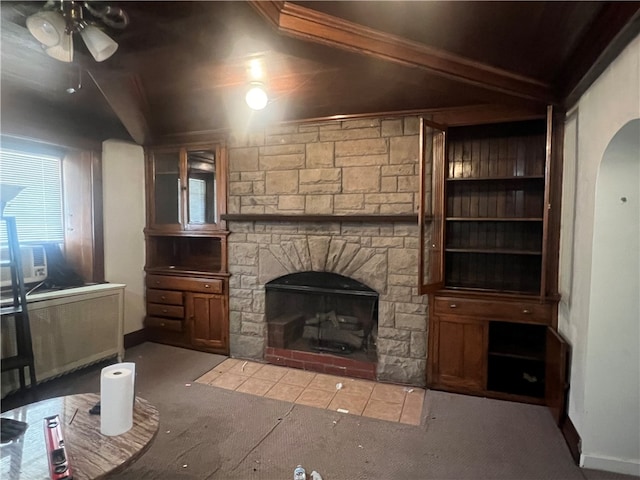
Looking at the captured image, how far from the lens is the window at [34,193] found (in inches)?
118

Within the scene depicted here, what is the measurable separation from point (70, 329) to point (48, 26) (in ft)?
7.85

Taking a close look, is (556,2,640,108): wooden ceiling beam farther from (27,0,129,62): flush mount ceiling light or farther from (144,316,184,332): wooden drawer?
(144,316,184,332): wooden drawer

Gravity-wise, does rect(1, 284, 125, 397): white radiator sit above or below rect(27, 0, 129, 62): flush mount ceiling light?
below

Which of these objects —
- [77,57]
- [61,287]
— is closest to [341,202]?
[77,57]

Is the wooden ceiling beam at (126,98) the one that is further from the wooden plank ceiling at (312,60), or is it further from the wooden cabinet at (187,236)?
the wooden cabinet at (187,236)

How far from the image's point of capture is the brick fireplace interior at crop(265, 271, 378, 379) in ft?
10.5

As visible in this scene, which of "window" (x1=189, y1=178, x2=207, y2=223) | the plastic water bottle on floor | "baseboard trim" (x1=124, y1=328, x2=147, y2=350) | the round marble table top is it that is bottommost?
the plastic water bottle on floor

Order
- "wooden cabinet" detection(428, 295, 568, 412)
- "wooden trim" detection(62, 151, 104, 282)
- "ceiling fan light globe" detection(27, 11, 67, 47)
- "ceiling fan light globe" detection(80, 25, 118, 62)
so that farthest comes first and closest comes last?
"wooden trim" detection(62, 151, 104, 282) < "wooden cabinet" detection(428, 295, 568, 412) < "ceiling fan light globe" detection(80, 25, 118, 62) < "ceiling fan light globe" detection(27, 11, 67, 47)

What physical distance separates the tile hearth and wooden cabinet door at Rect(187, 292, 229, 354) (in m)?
0.32

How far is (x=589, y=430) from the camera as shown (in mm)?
1970

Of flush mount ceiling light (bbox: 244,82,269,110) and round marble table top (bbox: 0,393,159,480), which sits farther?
flush mount ceiling light (bbox: 244,82,269,110)

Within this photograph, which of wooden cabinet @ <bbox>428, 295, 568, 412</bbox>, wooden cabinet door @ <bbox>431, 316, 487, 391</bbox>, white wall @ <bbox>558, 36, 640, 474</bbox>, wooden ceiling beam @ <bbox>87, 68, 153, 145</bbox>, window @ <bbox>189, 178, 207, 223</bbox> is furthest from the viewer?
window @ <bbox>189, 178, 207, 223</bbox>

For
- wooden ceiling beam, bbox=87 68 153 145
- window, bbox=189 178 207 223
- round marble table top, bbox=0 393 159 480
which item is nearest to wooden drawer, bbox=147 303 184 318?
window, bbox=189 178 207 223

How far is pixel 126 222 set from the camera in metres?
3.81
